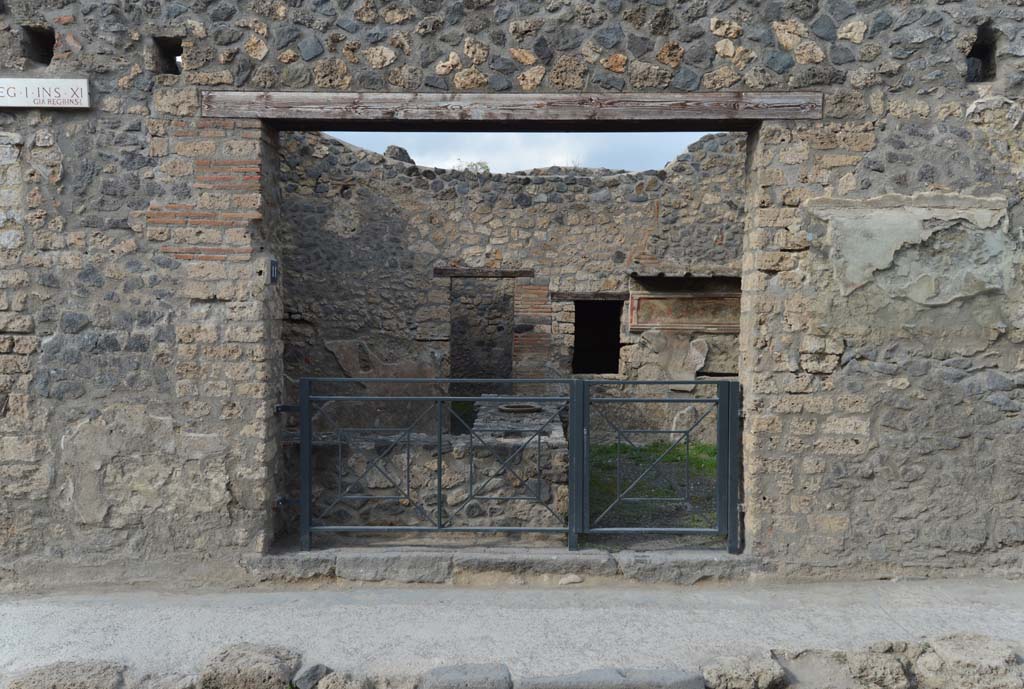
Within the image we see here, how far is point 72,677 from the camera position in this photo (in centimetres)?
323

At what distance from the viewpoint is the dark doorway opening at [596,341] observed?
13.4 meters

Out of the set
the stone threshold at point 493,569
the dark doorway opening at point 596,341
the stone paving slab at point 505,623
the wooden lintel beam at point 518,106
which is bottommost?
the stone paving slab at point 505,623

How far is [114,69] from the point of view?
4160 mm

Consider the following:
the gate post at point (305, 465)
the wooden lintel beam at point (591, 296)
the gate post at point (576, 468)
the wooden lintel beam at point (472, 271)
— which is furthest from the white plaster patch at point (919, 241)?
the wooden lintel beam at point (472, 271)

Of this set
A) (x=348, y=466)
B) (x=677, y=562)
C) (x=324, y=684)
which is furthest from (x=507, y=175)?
(x=324, y=684)

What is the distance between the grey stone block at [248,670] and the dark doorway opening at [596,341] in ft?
33.5

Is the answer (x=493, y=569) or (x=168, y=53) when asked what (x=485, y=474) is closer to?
(x=493, y=569)

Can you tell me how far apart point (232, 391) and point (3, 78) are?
2.26 metres

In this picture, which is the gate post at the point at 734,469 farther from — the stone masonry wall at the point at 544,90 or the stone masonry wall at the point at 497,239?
the stone masonry wall at the point at 497,239

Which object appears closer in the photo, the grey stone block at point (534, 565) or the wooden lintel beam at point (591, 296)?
the grey stone block at point (534, 565)

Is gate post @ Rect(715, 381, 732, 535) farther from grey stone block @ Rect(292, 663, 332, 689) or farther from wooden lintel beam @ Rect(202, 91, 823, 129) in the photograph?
grey stone block @ Rect(292, 663, 332, 689)

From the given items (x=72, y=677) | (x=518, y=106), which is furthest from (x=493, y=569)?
(x=518, y=106)

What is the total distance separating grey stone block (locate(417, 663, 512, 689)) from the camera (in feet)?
10.5

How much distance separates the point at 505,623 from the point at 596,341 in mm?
10059
